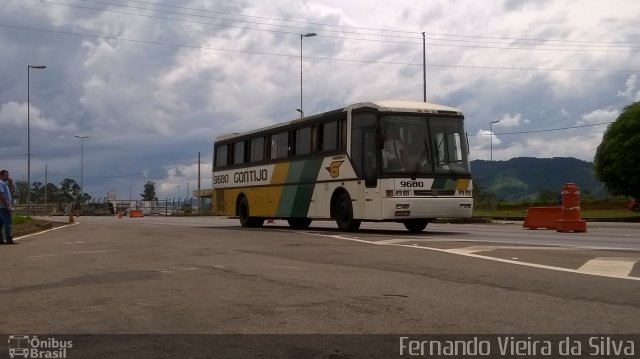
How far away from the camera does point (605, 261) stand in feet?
32.5

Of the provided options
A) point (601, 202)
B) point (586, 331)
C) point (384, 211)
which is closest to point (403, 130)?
point (384, 211)

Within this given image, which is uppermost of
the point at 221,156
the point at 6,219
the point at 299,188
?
the point at 221,156

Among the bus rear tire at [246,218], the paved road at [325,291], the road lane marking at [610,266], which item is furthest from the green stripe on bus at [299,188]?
the road lane marking at [610,266]

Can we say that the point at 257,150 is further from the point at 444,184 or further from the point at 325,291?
the point at 325,291

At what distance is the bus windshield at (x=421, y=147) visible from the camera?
56.5 ft

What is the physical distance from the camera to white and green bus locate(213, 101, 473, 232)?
56.2 ft

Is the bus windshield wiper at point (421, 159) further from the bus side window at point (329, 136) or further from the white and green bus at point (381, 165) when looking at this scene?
the bus side window at point (329, 136)

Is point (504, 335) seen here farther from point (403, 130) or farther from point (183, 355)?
point (403, 130)

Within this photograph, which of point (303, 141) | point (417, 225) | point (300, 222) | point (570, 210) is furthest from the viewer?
point (300, 222)

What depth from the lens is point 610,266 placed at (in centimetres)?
928

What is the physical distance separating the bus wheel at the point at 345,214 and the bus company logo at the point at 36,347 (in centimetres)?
1340

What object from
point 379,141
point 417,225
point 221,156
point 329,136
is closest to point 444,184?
point 379,141

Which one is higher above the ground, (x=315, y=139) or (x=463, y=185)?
(x=315, y=139)

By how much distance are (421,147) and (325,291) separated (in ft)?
34.7
